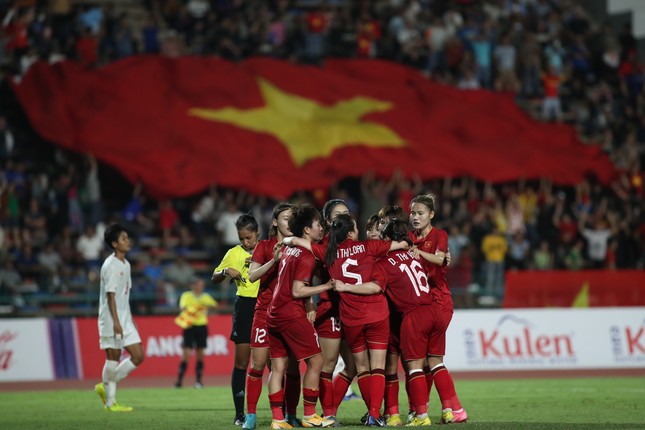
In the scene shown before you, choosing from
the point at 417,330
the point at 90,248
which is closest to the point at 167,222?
the point at 90,248

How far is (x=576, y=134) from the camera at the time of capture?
105ft

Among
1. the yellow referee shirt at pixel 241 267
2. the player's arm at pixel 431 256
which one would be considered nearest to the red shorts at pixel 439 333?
the player's arm at pixel 431 256

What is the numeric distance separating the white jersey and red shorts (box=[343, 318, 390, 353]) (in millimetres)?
4284

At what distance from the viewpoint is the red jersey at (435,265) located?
1230cm

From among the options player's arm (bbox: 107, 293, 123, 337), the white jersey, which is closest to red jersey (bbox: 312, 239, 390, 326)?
player's arm (bbox: 107, 293, 123, 337)

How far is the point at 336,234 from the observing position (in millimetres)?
11617

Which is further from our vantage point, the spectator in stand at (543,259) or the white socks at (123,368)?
the spectator in stand at (543,259)

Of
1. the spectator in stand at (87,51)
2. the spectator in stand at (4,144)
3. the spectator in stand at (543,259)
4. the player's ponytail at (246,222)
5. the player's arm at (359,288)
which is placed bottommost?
the player's arm at (359,288)

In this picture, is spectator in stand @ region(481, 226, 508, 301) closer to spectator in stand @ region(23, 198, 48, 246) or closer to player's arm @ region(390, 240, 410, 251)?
spectator in stand @ region(23, 198, 48, 246)

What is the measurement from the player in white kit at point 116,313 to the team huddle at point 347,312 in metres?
2.85

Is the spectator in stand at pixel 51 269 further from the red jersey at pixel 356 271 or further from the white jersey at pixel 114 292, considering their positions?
the red jersey at pixel 356 271

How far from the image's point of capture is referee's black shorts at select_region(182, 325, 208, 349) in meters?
20.8

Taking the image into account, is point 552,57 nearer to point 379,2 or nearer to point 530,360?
point 379,2

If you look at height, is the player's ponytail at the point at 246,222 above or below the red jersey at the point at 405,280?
above
